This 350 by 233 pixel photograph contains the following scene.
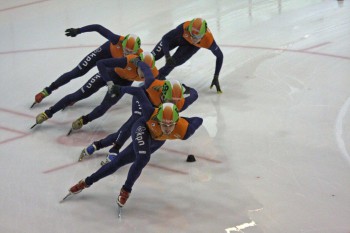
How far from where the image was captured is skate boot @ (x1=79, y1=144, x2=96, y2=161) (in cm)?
801

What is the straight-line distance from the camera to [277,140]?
27.2ft

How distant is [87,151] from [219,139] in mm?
1669

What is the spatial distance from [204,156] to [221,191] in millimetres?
928

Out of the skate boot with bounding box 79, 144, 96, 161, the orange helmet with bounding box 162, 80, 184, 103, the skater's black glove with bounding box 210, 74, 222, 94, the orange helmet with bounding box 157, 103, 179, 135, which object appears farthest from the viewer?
the skater's black glove with bounding box 210, 74, 222, 94

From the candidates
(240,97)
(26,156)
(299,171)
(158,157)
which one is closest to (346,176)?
(299,171)

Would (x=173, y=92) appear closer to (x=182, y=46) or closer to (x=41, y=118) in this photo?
(x=41, y=118)

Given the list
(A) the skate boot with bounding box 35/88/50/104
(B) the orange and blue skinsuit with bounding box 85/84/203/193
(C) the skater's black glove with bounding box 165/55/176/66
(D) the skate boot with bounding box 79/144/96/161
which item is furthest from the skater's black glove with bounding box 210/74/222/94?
(B) the orange and blue skinsuit with bounding box 85/84/203/193

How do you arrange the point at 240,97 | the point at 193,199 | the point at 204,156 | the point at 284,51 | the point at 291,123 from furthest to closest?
the point at 284,51 < the point at 240,97 < the point at 291,123 < the point at 204,156 < the point at 193,199

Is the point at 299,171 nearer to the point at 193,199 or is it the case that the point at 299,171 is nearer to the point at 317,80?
the point at 193,199

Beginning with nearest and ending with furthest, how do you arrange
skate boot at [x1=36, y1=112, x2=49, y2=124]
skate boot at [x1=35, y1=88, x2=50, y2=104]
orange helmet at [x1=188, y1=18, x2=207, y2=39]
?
skate boot at [x1=36, y1=112, x2=49, y2=124], orange helmet at [x1=188, y1=18, x2=207, y2=39], skate boot at [x1=35, y1=88, x2=50, y2=104]

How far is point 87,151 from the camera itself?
8016 mm

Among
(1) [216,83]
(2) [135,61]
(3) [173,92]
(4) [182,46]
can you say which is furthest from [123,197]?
(4) [182,46]

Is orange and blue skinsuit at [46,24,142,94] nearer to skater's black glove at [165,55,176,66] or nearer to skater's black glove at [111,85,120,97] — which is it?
skater's black glove at [165,55,176,66]

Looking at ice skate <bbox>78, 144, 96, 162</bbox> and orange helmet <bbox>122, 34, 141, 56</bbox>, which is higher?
orange helmet <bbox>122, 34, 141, 56</bbox>
